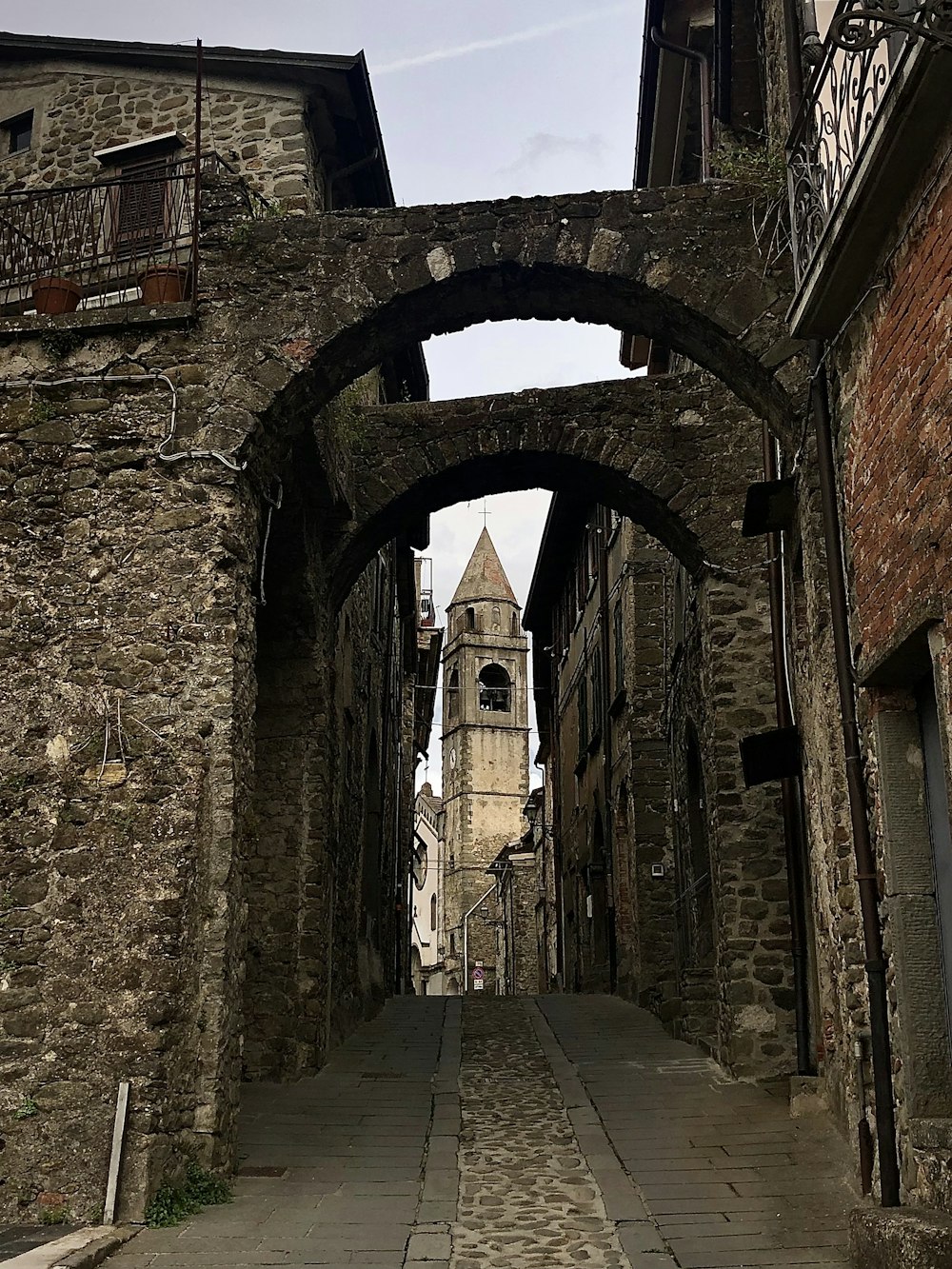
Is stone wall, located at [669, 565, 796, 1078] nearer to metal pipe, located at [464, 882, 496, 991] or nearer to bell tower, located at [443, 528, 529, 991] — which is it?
metal pipe, located at [464, 882, 496, 991]

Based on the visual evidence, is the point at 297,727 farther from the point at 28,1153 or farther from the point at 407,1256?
the point at 407,1256

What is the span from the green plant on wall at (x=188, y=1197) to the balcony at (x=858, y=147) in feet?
17.1

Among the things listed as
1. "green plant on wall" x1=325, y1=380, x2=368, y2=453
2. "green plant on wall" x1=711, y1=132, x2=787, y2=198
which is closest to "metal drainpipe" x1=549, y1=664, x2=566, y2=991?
"green plant on wall" x1=325, y1=380, x2=368, y2=453

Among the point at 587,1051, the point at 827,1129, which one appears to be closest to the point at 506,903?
the point at 587,1051

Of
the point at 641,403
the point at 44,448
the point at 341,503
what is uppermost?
the point at 641,403

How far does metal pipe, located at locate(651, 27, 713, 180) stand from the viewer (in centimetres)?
1095

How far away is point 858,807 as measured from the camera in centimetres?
532

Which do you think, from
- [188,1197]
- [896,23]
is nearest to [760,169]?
[896,23]

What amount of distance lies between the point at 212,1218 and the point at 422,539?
10732mm

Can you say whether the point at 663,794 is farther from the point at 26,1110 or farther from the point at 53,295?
the point at 26,1110

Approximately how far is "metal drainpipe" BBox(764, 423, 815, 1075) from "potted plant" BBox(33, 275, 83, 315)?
17.3 ft

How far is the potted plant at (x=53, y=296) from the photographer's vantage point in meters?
7.35

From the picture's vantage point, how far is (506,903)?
118 feet

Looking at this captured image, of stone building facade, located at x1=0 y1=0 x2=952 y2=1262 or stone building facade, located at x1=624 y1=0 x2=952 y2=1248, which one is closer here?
stone building facade, located at x1=624 y1=0 x2=952 y2=1248
